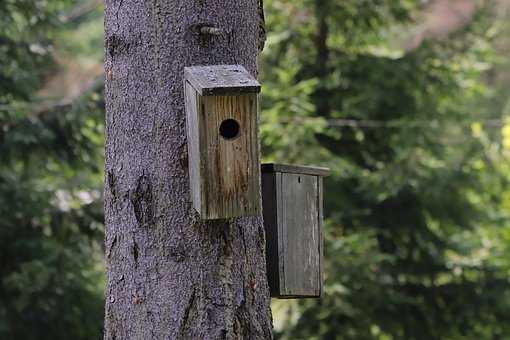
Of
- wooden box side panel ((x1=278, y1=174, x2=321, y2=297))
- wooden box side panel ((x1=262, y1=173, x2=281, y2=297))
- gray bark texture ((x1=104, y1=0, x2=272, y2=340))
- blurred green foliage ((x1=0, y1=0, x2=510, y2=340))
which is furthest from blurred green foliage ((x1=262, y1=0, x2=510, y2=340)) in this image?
gray bark texture ((x1=104, y1=0, x2=272, y2=340))

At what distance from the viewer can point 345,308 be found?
23.3ft

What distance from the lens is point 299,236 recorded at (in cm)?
287

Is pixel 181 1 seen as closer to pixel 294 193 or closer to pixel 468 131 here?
pixel 294 193

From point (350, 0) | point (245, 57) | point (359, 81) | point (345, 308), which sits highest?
point (350, 0)

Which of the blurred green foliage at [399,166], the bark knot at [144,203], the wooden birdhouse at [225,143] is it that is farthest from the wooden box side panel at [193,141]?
the blurred green foliage at [399,166]

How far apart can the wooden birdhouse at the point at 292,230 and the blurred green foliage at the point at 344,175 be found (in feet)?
12.1

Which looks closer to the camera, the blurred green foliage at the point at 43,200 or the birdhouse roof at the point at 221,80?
the birdhouse roof at the point at 221,80

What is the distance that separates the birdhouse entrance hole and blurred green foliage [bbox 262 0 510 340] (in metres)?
4.96

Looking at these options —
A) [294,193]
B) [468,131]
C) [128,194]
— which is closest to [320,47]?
[468,131]

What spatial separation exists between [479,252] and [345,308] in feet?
6.65

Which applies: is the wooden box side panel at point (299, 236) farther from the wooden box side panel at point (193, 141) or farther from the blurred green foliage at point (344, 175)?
the blurred green foliage at point (344, 175)

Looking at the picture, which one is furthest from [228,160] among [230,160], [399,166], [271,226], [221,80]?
[399,166]

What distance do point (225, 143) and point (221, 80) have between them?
0.15 metres

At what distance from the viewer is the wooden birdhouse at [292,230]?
2795 millimetres
